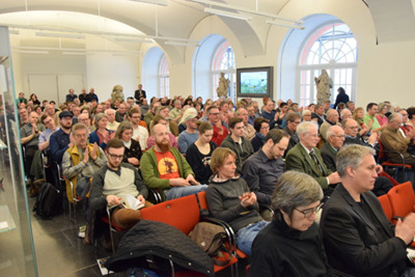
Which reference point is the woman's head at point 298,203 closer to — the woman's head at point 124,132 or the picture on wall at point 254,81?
the woman's head at point 124,132

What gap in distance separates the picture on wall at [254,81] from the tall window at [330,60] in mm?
1262

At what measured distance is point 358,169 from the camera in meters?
2.01

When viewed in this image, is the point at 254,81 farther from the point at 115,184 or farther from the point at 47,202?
the point at 115,184

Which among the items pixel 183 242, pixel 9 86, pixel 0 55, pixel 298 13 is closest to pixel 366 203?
pixel 183 242

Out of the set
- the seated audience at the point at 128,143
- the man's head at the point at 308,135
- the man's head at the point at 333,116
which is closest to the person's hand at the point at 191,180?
the seated audience at the point at 128,143

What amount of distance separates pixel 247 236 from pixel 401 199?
138 centimetres

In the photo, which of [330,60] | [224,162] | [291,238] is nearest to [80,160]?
[224,162]

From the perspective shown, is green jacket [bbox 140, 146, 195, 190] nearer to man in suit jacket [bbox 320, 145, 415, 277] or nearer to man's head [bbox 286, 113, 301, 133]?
man in suit jacket [bbox 320, 145, 415, 277]

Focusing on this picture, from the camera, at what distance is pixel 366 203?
2.09 m

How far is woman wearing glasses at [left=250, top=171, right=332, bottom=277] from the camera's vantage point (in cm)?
156

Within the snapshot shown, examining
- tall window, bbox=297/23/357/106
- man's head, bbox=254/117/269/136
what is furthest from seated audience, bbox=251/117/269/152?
tall window, bbox=297/23/357/106

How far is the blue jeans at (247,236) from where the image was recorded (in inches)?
98.2

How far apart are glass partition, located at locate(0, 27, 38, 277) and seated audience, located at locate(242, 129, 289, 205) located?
6.29 ft

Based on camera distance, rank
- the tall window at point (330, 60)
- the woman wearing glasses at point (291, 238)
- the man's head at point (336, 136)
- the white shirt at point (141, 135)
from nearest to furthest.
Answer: the woman wearing glasses at point (291, 238) < the man's head at point (336, 136) < the white shirt at point (141, 135) < the tall window at point (330, 60)
